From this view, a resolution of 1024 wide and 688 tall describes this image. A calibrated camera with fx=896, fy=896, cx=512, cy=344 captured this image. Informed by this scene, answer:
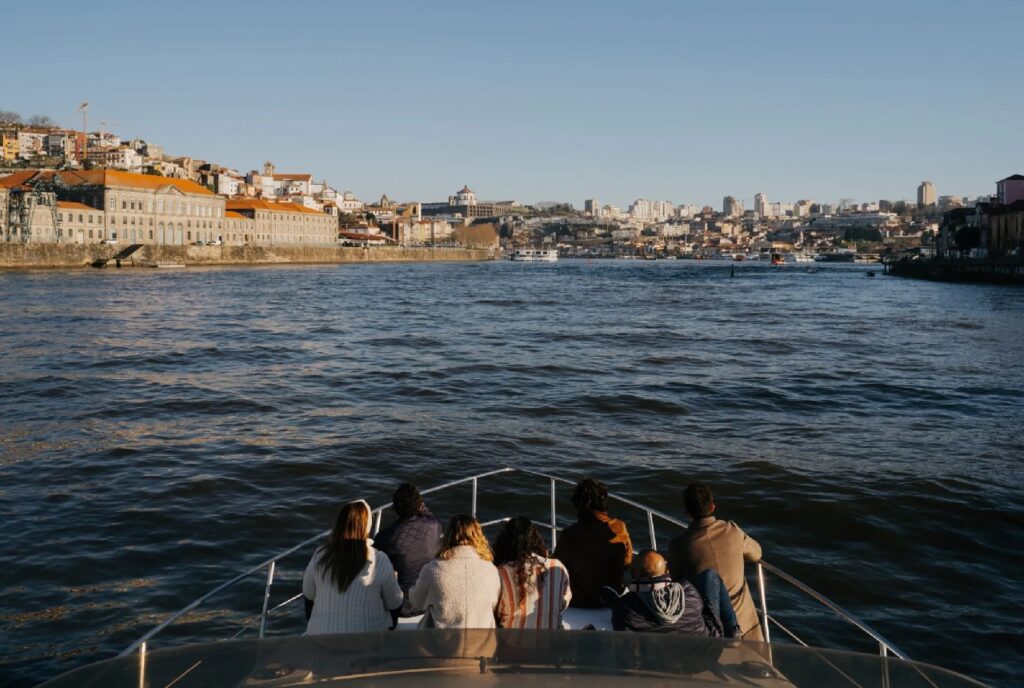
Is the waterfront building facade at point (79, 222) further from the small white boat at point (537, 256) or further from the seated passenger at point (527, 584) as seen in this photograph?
the small white boat at point (537, 256)

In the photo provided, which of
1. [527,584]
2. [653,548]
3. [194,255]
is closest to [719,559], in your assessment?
[653,548]

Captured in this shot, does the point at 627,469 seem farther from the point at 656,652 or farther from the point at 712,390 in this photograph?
the point at 656,652

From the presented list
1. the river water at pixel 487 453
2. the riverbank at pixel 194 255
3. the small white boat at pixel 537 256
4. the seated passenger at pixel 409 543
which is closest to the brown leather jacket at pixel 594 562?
the seated passenger at pixel 409 543

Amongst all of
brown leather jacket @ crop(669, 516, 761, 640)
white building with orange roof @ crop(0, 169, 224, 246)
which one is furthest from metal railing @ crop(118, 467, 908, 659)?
white building with orange roof @ crop(0, 169, 224, 246)

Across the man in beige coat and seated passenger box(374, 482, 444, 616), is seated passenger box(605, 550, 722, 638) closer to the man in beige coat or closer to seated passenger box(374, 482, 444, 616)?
the man in beige coat

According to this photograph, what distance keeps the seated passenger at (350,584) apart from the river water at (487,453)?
2910mm

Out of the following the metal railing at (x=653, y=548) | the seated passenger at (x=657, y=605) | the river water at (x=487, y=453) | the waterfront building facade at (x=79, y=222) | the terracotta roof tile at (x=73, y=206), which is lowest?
the river water at (x=487, y=453)

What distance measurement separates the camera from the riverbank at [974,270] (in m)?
75.2

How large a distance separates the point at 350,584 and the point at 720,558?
75.4 inches

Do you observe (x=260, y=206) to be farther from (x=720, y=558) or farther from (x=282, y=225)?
(x=720, y=558)

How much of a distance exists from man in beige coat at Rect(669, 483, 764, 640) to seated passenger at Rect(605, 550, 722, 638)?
1.49 ft

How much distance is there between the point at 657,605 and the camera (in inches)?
161

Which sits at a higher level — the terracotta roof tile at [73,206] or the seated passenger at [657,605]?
the terracotta roof tile at [73,206]

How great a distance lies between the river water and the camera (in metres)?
7.57
